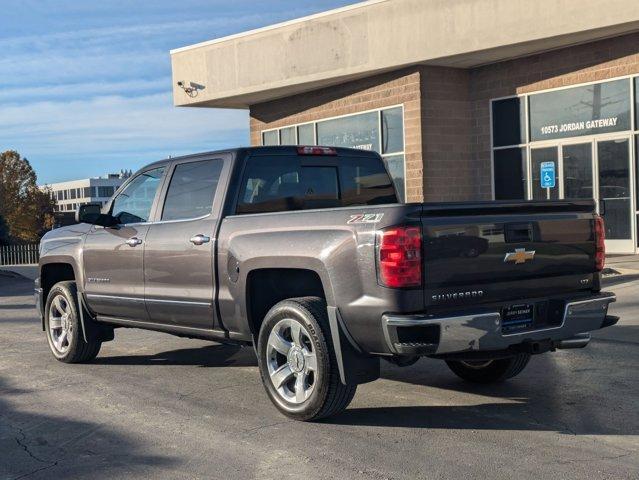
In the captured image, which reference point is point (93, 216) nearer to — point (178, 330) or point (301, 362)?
point (178, 330)

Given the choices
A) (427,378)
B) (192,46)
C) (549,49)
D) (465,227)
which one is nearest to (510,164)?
(549,49)

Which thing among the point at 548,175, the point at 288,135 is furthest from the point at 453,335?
the point at 288,135

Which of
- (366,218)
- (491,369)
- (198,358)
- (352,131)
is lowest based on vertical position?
(198,358)

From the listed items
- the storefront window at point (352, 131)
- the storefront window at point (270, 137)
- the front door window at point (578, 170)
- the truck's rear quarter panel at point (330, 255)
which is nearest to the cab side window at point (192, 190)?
the truck's rear quarter panel at point (330, 255)

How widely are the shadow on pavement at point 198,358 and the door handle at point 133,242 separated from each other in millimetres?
1463

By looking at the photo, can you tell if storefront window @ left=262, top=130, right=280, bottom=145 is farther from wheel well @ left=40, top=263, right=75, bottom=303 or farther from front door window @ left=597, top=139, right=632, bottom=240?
wheel well @ left=40, top=263, right=75, bottom=303

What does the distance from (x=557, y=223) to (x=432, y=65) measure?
1448 cm

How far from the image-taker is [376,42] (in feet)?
64.9

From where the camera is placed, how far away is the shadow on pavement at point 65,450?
15.9ft

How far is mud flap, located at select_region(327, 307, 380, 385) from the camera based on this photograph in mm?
5398

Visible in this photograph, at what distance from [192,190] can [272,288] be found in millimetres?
1281

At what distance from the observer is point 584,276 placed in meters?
5.88

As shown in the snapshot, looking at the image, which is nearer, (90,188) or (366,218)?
(366,218)

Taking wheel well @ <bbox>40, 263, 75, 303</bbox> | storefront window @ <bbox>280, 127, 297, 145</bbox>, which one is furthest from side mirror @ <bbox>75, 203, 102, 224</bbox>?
storefront window @ <bbox>280, 127, 297, 145</bbox>
